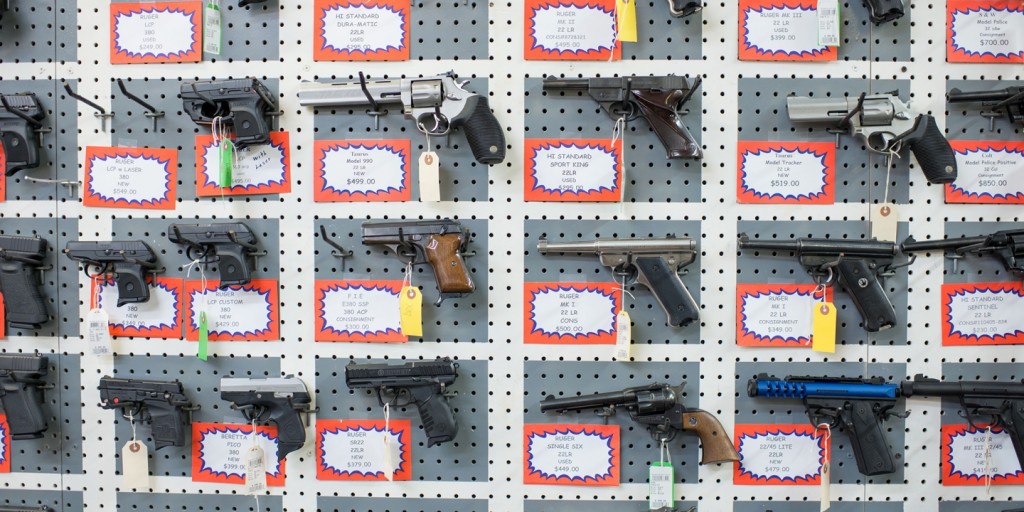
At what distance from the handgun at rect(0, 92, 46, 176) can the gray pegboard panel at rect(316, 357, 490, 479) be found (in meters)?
1.52

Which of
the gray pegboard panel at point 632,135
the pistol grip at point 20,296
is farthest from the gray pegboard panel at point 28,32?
the gray pegboard panel at point 632,135

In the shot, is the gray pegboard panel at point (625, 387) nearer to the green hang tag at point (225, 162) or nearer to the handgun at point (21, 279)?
the green hang tag at point (225, 162)

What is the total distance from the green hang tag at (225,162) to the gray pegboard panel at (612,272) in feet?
4.20

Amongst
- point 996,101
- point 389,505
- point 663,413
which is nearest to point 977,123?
point 996,101

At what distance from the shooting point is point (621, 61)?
2.40 metres

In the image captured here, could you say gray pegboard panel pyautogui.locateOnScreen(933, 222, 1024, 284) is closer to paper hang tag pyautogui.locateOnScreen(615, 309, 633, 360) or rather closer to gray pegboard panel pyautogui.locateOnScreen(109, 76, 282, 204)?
paper hang tag pyautogui.locateOnScreen(615, 309, 633, 360)

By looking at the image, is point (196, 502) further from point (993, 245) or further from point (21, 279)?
point (993, 245)

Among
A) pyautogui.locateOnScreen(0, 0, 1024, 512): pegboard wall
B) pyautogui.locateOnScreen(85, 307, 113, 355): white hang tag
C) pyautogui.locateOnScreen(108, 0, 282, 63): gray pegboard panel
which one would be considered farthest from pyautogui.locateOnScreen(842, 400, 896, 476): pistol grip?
pyautogui.locateOnScreen(85, 307, 113, 355): white hang tag

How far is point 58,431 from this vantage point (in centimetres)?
254

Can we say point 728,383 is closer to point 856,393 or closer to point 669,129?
point 856,393

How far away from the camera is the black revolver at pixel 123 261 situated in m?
2.39

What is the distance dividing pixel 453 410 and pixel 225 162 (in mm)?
1432

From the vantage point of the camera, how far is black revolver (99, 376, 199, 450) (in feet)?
7.97

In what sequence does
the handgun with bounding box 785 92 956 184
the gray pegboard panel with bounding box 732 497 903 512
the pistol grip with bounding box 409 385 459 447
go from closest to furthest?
the handgun with bounding box 785 92 956 184 → the pistol grip with bounding box 409 385 459 447 → the gray pegboard panel with bounding box 732 497 903 512
